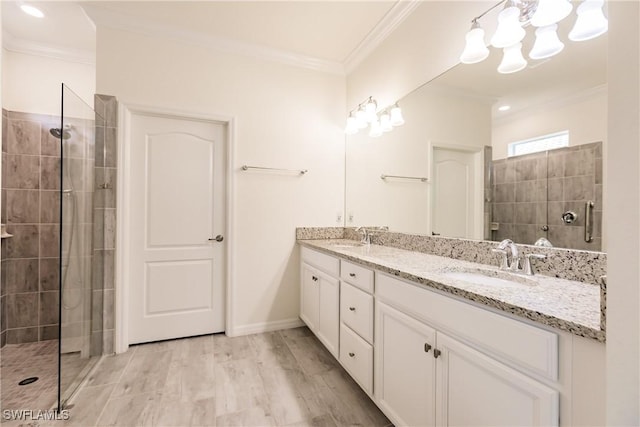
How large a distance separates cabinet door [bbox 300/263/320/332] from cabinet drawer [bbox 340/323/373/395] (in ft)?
1.55

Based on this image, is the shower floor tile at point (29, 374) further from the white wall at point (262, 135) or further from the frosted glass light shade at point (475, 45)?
the frosted glass light shade at point (475, 45)

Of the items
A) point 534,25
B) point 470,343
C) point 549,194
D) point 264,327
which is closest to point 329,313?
point 264,327

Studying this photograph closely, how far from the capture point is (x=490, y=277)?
1.45 m

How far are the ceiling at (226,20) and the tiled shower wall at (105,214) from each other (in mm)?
676

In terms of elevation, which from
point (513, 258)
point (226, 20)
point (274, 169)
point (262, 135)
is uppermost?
point (226, 20)

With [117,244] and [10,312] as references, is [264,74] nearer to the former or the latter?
[117,244]

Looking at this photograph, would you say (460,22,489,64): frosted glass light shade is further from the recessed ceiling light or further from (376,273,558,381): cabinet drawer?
the recessed ceiling light

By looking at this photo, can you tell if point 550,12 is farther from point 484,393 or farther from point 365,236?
point 365,236

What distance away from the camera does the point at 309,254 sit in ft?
8.52

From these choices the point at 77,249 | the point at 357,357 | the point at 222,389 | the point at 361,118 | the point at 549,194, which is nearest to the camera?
A: the point at 549,194

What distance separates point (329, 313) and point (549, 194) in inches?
60.1

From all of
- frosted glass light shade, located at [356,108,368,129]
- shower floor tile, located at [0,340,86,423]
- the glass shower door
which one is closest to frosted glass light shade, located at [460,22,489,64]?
frosted glass light shade, located at [356,108,368,129]

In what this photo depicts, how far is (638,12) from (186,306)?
297 cm

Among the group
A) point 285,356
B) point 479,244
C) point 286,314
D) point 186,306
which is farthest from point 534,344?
point 186,306
